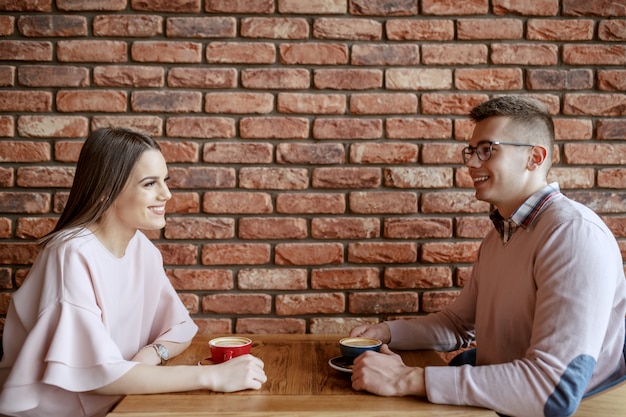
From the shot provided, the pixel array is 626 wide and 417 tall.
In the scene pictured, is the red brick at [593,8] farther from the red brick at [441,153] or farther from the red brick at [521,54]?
the red brick at [441,153]

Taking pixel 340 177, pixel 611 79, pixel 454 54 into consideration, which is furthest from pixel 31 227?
pixel 611 79

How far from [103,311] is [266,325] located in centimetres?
73

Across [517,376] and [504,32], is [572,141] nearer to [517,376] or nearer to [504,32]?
[504,32]

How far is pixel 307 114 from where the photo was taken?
208 centimetres

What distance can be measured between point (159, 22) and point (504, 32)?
1.28 meters

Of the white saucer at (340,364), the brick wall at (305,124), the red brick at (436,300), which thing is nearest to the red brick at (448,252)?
the brick wall at (305,124)

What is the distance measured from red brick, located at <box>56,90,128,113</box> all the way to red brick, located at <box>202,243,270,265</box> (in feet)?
2.00

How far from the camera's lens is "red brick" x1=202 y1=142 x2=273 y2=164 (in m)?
2.06

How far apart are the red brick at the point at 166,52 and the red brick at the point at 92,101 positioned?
156 mm

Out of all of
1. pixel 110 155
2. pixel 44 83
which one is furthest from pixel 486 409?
pixel 44 83

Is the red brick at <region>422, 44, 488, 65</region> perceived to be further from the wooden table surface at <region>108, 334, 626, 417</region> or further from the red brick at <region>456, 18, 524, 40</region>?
the wooden table surface at <region>108, 334, 626, 417</region>

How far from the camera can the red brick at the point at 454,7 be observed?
2078 millimetres

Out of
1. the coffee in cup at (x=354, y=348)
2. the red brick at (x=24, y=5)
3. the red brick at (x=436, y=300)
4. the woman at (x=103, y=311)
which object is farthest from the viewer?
the red brick at (x=436, y=300)

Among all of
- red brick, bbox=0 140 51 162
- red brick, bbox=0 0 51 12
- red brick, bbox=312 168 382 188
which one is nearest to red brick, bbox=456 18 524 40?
red brick, bbox=312 168 382 188
